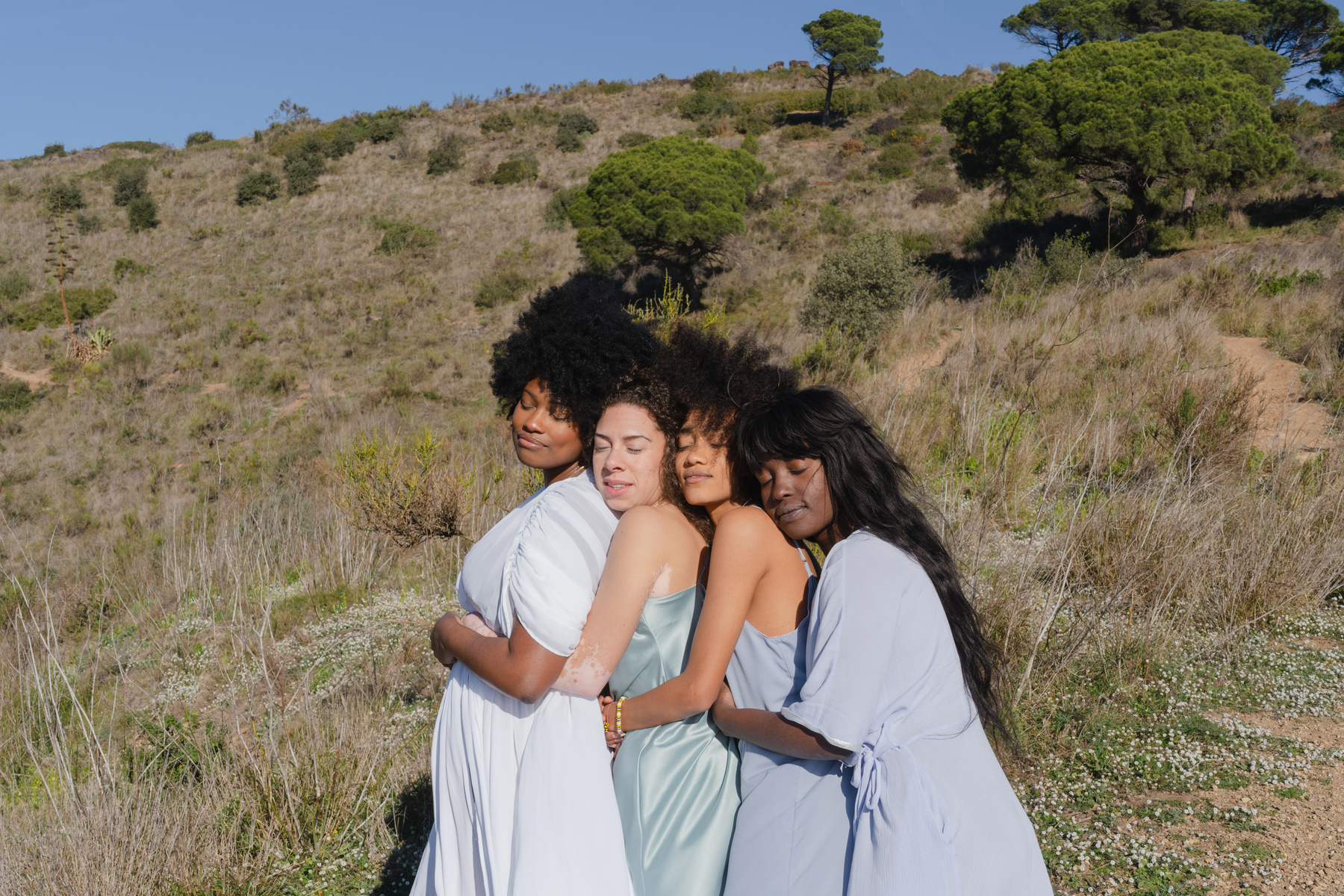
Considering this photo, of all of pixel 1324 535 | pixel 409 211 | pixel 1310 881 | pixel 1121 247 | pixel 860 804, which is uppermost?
pixel 409 211

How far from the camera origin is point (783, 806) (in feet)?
5.16

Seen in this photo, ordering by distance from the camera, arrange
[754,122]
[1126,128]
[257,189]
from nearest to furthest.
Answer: [1126,128], [257,189], [754,122]

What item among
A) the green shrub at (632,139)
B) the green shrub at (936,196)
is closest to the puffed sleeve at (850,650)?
the green shrub at (936,196)

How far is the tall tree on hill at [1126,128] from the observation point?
14820 millimetres

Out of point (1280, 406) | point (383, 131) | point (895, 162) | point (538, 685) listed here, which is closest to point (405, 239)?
point (383, 131)

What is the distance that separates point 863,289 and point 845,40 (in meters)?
29.2

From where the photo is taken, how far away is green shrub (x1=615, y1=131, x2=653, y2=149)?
31.7 m

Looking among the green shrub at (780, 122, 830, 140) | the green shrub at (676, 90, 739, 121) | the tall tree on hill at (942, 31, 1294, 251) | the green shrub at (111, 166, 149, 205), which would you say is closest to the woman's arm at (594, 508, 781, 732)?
the tall tree on hill at (942, 31, 1294, 251)

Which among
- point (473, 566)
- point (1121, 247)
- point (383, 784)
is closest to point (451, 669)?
point (473, 566)

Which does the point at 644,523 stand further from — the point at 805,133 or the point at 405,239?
the point at 805,133

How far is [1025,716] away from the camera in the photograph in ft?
11.0

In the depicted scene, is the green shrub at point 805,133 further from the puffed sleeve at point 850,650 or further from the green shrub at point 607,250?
the puffed sleeve at point 850,650

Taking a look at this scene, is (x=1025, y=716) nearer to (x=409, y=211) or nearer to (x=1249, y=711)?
(x=1249, y=711)

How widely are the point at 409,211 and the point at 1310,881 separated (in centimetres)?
2936
